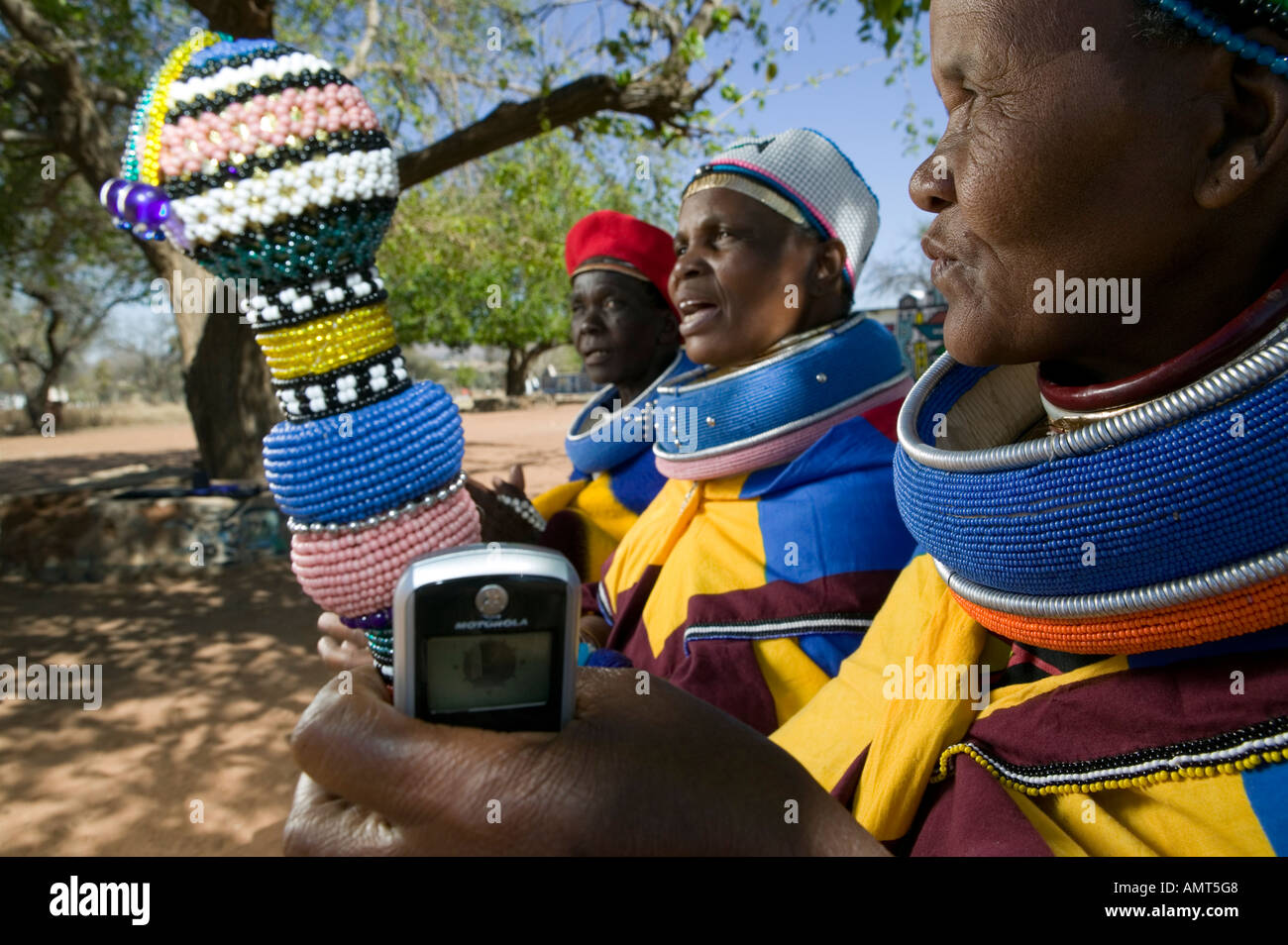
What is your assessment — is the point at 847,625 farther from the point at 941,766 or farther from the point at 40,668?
the point at 40,668

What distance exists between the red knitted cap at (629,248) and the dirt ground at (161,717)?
290cm

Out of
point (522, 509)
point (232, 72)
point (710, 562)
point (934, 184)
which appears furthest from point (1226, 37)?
point (522, 509)

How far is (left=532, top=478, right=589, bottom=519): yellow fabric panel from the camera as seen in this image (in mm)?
3352

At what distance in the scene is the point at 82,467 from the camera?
1703cm

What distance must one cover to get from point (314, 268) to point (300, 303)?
0.05 meters

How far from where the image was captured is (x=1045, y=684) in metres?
1.10

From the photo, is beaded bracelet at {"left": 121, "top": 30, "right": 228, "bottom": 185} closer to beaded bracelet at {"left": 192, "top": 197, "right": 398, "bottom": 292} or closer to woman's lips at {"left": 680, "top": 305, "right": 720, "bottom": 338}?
beaded bracelet at {"left": 192, "top": 197, "right": 398, "bottom": 292}

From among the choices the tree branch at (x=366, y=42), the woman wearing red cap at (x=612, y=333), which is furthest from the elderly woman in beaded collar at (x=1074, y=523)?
the tree branch at (x=366, y=42)

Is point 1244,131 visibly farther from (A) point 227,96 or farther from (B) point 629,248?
(B) point 629,248

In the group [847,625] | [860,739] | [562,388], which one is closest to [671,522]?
[847,625]

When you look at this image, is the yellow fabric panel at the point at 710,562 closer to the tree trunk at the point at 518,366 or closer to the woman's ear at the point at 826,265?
the woman's ear at the point at 826,265

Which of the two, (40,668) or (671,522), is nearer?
(671,522)

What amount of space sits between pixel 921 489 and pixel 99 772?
14.4 ft

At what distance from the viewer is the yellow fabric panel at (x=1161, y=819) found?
0.86m
